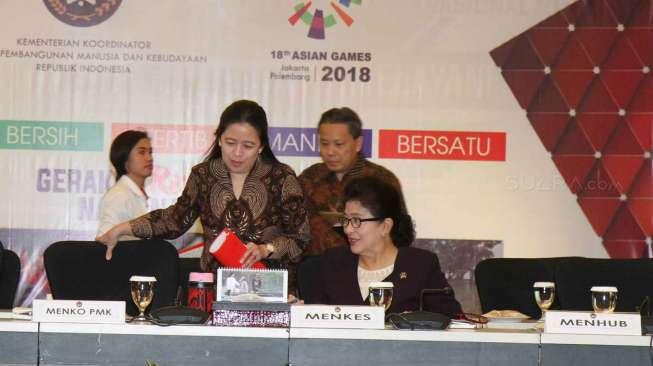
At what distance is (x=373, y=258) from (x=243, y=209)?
1.60 ft

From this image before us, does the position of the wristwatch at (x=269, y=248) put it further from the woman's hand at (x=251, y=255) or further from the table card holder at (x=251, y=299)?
the table card holder at (x=251, y=299)

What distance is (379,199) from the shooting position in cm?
350

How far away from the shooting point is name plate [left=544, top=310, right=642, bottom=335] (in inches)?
105

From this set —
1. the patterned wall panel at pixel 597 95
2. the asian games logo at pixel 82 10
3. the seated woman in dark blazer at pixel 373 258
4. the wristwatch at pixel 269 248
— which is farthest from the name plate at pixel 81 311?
the patterned wall panel at pixel 597 95

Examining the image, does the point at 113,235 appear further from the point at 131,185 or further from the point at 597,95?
the point at 597,95

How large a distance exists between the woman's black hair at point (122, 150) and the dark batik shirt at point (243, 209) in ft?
4.75

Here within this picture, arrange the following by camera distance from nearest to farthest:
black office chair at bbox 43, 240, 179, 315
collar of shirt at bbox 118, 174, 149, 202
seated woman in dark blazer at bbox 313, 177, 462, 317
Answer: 1. seated woman in dark blazer at bbox 313, 177, 462, 317
2. black office chair at bbox 43, 240, 179, 315
3. collar of shirt at bbox 118, 174, 149, 202

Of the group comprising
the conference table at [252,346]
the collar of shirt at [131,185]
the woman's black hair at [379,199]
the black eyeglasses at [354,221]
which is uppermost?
the collar of shirt at [131,185]

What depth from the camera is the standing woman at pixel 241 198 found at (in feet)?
11.6

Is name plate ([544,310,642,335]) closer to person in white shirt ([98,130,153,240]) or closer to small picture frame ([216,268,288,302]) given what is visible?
small picture frame ([216,268,288,302])

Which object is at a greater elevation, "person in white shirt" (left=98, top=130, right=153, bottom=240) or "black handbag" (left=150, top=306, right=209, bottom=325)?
"person in white shirt" (left=98, top=130, right=153, bottom=240)

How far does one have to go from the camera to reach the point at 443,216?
578cm

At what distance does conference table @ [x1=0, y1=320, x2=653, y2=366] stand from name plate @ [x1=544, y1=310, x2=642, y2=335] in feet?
0.31

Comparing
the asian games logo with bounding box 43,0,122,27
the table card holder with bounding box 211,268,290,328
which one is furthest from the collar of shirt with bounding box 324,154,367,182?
the table card holder with bounding box 211,268,290,328
